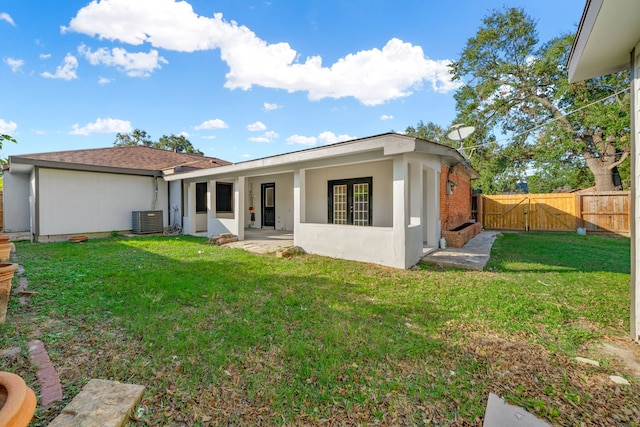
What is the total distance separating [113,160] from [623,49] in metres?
14.9

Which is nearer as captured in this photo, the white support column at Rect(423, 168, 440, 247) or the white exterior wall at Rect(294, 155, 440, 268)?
the white exterior wall at Rect(294, 155, 440, 268)

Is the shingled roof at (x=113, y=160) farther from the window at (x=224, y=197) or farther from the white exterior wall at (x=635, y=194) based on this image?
the white exterior wall at (x=635, y=194)

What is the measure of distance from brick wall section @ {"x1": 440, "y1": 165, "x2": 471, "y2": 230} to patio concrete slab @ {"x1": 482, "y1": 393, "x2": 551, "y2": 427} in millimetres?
6989

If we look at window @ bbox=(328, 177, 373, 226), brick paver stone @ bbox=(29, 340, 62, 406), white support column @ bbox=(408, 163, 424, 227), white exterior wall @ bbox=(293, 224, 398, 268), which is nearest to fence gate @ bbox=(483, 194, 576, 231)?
window @ bbox=(328, 177, 373, 226)

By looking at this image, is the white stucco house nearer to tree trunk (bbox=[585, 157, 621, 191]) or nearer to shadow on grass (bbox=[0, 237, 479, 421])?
shadow on grass (bbox=[0, 237, 479, 421])

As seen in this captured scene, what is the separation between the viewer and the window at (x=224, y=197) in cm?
1227

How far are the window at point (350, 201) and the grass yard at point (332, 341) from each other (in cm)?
355

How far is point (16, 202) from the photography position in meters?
11.8

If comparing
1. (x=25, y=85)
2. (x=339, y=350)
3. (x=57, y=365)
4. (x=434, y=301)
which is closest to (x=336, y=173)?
(x=434, y=301)

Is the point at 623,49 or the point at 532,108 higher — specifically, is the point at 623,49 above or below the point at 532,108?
below

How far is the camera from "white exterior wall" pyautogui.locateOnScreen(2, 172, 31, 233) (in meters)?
11.6

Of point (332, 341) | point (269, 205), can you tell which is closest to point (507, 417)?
point (332, 341)

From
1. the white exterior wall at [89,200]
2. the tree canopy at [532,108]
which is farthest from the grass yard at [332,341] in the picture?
the tree canopy at [532,108]

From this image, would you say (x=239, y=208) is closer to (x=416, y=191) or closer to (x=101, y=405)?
(x=416, y=191)
